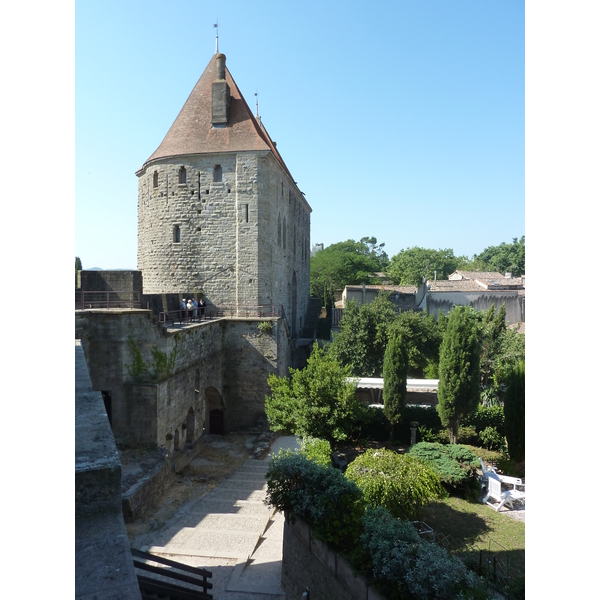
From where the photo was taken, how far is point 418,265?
65.0 m

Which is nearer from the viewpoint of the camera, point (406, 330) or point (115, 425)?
point (115, 425)

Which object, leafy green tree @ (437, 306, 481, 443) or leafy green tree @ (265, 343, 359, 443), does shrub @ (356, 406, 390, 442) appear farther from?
leafy green tree @ (265, 343, 359, 443)

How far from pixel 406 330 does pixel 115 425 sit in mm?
13245

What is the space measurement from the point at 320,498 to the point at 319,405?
6.85m

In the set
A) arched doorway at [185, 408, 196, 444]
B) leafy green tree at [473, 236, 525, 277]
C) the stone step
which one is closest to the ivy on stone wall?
arched doorway at [185, 408, 196, 444]

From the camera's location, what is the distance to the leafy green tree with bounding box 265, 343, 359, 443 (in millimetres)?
13438

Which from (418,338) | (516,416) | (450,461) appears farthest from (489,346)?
(450,461)

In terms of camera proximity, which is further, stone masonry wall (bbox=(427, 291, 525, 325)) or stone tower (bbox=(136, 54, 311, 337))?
stone masonry wall (bbox=(427, 291, 525, 325))

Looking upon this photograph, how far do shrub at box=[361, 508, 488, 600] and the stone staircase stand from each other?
81.0ft

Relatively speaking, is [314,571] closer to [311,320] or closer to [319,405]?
[319,405]

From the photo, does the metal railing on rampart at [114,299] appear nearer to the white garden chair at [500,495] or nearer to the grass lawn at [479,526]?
the grass lawn at [479,526]
